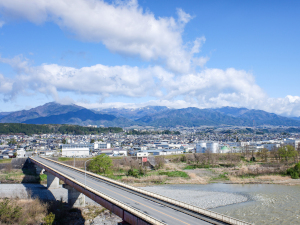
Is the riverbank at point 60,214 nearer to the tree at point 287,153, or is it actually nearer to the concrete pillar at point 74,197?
the concrete pillar at point 74,197

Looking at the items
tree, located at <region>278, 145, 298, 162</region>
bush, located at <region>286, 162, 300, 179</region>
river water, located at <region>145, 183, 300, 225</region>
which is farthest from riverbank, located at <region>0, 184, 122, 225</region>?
tree, located at <region>278, 145, 298, 162</region>

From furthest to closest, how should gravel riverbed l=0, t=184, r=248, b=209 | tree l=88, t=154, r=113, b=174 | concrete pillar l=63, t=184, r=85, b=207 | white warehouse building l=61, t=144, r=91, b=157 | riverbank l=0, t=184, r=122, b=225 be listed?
white warehouse building l=61, t=144, r=91, b=157, tree l=88, t=154, r=113, b=174, gravel riverbed l=0, t=184, r=248, b=209, concrete pillar l=63, t=184, r=85, b=207, riverbank l=0, t=184, r=122, b=225

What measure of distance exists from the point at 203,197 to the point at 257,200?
8.32m

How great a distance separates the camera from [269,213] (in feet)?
98.4

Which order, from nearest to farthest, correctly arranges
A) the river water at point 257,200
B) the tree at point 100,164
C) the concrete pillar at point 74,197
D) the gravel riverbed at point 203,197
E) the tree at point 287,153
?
the river water at point 257,200 < the concrete pillar at point 74,197 < the gravel riverbed at point 203,197 < the tree at point 100,164 < the tree at point 287,153

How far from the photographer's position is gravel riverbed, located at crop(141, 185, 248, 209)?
35.5 meters

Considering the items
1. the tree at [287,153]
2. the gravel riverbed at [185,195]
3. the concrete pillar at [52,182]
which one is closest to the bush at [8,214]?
the gravel riverbed at [185,195]

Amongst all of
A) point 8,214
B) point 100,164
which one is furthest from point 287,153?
point 8,214

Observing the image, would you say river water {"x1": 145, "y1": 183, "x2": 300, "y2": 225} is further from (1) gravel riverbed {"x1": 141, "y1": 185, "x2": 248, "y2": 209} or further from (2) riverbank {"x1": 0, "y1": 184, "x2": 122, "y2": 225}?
(2) riverbank {"x1": 0, "y1": 184, "x2": 122, "y2": 225}

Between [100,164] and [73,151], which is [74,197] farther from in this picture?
[73,151]

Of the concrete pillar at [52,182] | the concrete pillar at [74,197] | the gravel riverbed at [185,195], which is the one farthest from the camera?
the concrete pillar at [52,182]

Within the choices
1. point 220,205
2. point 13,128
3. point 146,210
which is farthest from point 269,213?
point 13,128

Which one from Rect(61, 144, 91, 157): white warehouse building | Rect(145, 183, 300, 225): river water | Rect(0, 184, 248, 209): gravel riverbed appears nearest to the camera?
Rect(145, 183, 300, 225): river water

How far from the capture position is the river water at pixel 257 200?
93.5 ft
